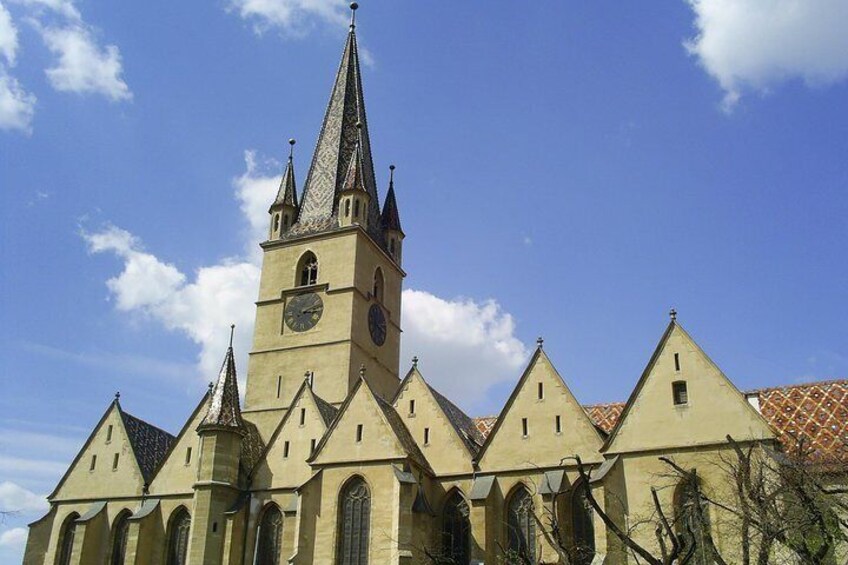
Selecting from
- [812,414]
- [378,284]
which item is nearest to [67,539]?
[378,284]

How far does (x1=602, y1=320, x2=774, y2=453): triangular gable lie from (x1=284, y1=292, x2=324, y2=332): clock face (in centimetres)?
2122

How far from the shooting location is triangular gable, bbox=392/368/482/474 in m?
34.6

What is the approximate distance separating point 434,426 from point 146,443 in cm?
1502

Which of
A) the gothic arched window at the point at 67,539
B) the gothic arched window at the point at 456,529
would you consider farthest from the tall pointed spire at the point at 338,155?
the gothic arched window at the point at 456,529

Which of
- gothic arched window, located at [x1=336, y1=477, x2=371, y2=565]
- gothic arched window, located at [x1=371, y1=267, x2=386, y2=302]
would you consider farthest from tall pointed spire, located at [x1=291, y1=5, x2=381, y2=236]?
gothic arched window, located at [x1=336, y1=477, x2=371, y2=565]

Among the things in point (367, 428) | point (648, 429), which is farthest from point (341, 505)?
point (648, 429)

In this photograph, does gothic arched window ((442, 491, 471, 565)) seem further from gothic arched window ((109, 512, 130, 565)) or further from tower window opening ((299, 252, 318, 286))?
tower window opening ((299, 252, 318, 286))

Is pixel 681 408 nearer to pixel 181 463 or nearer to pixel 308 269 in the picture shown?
pixel 181 463

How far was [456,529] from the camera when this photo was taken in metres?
33.7

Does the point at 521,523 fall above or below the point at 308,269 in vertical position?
below

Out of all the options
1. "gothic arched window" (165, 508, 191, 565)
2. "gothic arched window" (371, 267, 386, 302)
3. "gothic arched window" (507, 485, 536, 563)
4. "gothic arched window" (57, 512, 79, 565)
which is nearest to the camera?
"gothic arched window" (507, 485, 536, 563)

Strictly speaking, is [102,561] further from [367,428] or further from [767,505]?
[767,505]

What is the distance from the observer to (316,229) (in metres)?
51.3

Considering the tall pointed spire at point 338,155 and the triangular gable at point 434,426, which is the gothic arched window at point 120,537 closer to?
the triangular gable at point 434,426
